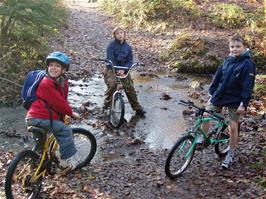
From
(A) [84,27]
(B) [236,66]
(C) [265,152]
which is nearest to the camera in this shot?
(B) [236,66]

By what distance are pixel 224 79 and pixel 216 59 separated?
7186 mm

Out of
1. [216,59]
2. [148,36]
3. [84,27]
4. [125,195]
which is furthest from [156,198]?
[84,27]

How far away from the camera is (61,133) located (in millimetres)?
5543

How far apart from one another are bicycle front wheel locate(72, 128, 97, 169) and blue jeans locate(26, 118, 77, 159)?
2.18ft

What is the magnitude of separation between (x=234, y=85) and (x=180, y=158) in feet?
4.99

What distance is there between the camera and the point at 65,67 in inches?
211

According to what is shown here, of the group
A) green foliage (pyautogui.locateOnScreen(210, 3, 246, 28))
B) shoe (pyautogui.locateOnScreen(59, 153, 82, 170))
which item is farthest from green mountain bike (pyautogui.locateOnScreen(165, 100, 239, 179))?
green foliage (pyautogui.locateOnScreen(210, 3, 246, 28))

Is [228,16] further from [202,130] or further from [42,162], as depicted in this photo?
[42,162]

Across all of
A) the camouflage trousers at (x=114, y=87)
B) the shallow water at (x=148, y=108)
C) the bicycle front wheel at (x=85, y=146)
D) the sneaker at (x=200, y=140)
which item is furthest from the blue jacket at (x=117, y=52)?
the sneaker at (x=200, y=140)

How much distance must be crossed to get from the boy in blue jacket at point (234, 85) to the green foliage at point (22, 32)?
550 cm

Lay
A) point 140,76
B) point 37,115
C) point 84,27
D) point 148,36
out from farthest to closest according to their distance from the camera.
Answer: point 84,27 < point 148,36 < point 140,76 < point 37,115

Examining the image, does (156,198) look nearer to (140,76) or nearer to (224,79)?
(224,79)

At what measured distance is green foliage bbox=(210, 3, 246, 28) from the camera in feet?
55.1

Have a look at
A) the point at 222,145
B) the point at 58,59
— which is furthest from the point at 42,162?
the point at 222,145
